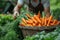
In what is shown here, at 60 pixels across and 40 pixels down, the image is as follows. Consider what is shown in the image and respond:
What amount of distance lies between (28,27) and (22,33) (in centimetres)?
53

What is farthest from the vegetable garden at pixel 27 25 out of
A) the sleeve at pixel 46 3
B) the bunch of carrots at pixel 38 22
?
the sleeve at pixel 46 3

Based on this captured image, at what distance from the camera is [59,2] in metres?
17.0

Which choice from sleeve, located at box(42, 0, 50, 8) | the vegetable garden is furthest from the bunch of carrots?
sleeve, located at box(42, 0, 50, 8)

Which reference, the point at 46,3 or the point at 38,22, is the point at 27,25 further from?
the point at 46,3

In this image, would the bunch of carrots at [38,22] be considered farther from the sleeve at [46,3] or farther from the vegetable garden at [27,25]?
the sleeve at [46,3]

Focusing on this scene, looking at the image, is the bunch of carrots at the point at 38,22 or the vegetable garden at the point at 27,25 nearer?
the vegetable garden at the point at 27,25

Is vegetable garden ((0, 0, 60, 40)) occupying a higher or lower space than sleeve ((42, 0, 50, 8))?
lower

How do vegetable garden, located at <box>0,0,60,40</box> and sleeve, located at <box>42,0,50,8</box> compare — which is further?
sleeve, located at <box>42,0,50,8</box>

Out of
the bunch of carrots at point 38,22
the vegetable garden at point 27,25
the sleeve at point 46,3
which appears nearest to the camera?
the vegetable garden at point 27,25

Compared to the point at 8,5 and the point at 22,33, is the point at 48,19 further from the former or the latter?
the point at 8,5

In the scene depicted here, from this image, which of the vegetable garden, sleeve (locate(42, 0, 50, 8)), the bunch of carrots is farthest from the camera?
sleeve (locate(42, 0, 50, 8))

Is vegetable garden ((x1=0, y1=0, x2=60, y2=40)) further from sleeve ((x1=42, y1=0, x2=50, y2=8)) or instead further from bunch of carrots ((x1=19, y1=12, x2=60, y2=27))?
sleeve ((x1=42, y1=0, x2=50, y2=8))

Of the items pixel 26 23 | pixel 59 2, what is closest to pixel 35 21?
pixel 26 23

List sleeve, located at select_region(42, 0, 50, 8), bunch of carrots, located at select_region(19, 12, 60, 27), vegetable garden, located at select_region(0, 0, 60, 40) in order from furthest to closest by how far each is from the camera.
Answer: sleeve, located at select_region(42, 0, 50, 8) → bunch of carrots, located at select_region(19, 12, 60, 27) → vegetable garden, located at select_region(0, 0, 60, 40)
